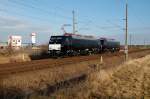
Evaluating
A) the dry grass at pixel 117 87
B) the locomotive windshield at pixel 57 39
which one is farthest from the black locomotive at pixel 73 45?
the dry grass at pixel 117 87

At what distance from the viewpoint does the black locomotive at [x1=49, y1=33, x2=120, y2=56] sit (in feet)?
140

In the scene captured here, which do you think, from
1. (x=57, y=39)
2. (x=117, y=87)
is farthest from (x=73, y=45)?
(x=117, y=87)

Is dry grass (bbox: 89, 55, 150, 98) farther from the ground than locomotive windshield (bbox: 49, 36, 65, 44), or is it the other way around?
locomotive windshield (bbox: 49, 36, 65, 44)

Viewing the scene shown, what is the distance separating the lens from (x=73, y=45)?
45.7m

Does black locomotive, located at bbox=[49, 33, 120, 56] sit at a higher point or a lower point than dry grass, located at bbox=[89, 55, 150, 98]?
higher

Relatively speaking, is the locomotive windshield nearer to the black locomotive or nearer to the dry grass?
the black locomotive

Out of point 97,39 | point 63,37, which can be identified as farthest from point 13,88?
point 97,39

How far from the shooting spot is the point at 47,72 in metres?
25.3

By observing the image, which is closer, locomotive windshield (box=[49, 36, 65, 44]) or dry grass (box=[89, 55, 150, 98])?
dry grass (box=[89, 55, 150, 98])

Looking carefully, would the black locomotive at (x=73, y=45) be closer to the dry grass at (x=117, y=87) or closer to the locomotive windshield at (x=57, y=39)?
the locomotive windshield at (x=57, y=39)

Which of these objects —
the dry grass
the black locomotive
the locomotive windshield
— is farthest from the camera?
the locomotive windshield

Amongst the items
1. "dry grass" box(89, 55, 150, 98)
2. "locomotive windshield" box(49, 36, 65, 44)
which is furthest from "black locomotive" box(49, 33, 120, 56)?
"dry grass" box(89, 55, 150, 98)

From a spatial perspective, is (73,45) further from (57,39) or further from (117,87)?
(117,87)

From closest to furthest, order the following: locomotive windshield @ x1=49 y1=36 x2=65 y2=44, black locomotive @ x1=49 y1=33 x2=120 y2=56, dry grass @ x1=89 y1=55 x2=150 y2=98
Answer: dry grass @ x1=89 y1=55 x2=150 y2=98, black locomotive @ x1=49 y1=33 x2=120 y2=56, locomotive windshield @ x1=49 y1=36 x2=65 y2=44
